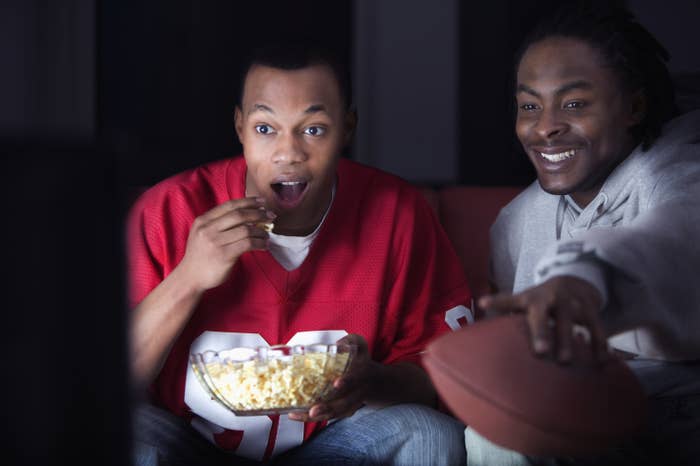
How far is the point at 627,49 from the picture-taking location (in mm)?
1440

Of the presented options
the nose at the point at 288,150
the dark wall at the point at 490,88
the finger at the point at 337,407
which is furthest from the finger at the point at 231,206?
the dark wall at the point at 490,88

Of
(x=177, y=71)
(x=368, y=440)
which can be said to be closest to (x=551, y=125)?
(x=368, y=440)

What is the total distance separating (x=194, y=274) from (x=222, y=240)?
7 cm

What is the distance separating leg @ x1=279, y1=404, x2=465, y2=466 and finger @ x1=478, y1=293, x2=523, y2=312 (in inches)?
19.7

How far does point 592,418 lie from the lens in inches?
34.7

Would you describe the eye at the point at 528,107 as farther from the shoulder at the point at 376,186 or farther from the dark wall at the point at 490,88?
the dark wall at the point at 490,88

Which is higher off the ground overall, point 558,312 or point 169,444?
point 558,312

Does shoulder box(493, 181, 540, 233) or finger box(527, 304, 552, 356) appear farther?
shoulder box(493, 181, 540, 233)

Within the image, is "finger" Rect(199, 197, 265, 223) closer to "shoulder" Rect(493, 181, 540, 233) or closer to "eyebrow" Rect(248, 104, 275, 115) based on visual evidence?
"eyebrow" Rect(248, 104, 275, 115)

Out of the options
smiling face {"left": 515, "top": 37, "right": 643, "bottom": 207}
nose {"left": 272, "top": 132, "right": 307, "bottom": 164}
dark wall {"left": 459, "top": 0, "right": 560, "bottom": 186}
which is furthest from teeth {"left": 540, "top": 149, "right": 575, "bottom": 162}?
dark wall {"left": 459, "top": 0, "right": 560, "bottom": 186}

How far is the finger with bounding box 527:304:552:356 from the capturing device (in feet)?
2.76

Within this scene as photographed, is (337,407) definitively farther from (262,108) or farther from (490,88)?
(490,88)

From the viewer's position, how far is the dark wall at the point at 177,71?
2.31 meters

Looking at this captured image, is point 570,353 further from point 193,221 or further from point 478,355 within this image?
point 193,221
